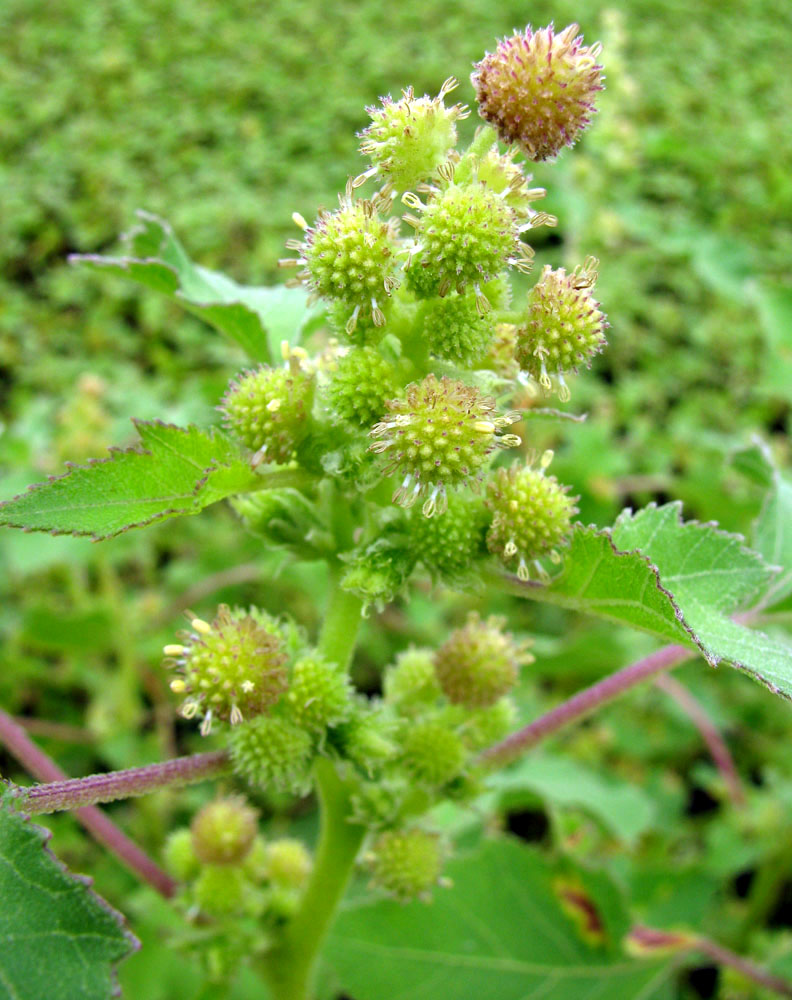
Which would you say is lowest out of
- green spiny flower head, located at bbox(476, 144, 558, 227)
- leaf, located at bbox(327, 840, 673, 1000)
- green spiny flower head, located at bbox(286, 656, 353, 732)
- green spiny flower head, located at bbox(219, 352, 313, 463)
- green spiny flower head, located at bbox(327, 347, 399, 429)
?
leaf, located at bbox(327, 840, 673, 1000)

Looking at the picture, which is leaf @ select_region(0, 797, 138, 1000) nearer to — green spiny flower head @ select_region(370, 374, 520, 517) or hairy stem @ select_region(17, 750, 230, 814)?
hairy stem @ select_region(17, 750, 230, 814)

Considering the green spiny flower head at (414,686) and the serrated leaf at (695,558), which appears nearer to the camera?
the serrated leaf at (695,558)

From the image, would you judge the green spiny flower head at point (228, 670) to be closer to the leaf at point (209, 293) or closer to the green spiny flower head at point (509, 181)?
the leaf at point (209, 293)


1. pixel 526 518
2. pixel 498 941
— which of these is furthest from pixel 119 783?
pixel 498 941

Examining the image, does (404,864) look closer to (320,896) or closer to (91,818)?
(320,896)

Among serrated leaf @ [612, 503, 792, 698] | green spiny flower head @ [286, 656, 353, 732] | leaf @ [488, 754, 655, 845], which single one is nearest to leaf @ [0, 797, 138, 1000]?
green spiny flower head @ [286, 656, 353, 732]

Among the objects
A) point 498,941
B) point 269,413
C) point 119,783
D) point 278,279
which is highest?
point 278,279

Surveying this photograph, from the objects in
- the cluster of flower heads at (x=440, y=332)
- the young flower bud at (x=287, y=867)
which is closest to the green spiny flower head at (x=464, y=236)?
the cluster of flower heads at (x=440, y=332)
